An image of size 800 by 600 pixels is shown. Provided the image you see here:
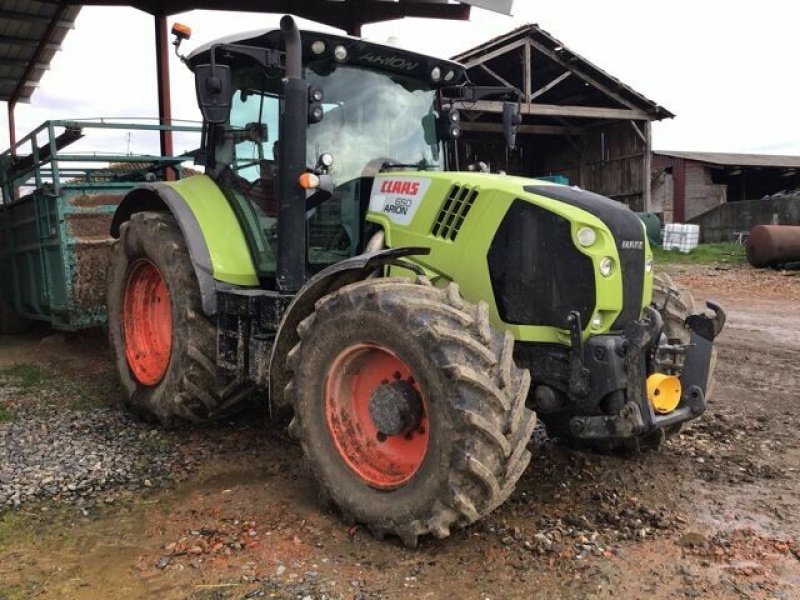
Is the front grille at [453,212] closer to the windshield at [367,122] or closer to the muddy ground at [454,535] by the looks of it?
the windshield at [367,122]

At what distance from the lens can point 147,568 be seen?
10.3 ft

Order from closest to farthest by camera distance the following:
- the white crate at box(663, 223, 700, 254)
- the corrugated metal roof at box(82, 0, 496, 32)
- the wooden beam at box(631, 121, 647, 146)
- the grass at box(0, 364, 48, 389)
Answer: the grass at box(0, 364, 48, 389), the corrugated metal roof at box(82, 0, 496, 32), the wooden beam at box(631, 121, 647, 146), the white crate at box(663, 223, 700, 254)

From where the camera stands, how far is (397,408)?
3.28m

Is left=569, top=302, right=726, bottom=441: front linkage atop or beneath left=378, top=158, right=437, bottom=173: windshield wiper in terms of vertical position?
beneath

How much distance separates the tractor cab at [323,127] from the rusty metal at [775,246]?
1240cm

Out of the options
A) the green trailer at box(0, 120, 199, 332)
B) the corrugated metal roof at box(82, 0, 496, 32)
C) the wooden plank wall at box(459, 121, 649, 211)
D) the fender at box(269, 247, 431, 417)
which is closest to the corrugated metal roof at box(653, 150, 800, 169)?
the wooden plank wall at box(459, 121, 649, 211)

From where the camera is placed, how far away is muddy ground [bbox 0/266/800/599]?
2957 mm

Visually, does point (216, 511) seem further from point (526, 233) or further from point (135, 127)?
point (135, 127)

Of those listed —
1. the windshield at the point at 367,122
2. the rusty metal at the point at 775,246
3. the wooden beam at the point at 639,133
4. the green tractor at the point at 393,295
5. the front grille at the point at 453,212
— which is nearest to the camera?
the green tractor at the point at 393,295

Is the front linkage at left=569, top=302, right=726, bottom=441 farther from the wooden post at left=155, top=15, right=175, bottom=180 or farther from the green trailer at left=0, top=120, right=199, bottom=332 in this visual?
the wooden post at left=155, top=15, right=175, bottom=180

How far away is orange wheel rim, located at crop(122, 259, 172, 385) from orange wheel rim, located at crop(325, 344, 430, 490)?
2.12 metres

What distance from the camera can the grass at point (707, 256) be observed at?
17234 mm

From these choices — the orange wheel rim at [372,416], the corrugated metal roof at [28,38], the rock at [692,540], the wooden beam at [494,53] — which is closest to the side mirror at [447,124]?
the orange wheel rim at [372,416]

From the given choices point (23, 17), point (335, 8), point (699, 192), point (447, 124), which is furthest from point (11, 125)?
point (699, 192)
